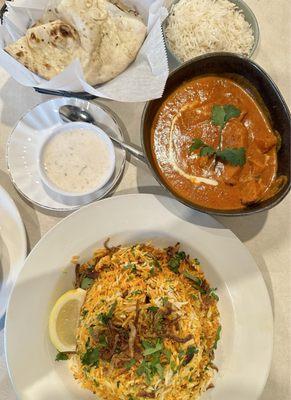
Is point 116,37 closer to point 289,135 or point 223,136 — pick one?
point 223,136

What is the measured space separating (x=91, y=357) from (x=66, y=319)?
0.17 metres

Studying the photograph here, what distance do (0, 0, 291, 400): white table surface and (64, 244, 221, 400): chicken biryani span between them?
0.26m

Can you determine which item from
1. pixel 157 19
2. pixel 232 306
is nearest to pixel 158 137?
pixel 157 19

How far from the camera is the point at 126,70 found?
5.88ft

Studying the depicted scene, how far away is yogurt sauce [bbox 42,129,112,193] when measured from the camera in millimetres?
1768

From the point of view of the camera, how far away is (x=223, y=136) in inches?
62.0

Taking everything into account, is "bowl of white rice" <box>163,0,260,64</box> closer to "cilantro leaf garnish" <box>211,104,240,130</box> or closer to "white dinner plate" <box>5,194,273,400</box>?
"cilantro leaf garnish" <box>211,104,240,130</box>

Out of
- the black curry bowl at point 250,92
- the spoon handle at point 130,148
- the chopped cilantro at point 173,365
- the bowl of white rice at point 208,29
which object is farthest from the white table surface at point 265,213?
the chopped cilantro at point 173,365

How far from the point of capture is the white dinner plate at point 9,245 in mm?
1726

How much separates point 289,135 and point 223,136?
220 mm

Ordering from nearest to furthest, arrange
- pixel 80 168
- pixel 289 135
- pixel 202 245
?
pixel 289 135 → pixel 202 245 → pixel 80 168

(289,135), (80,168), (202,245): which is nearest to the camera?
(289,135)

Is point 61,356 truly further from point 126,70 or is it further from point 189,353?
point 126,70

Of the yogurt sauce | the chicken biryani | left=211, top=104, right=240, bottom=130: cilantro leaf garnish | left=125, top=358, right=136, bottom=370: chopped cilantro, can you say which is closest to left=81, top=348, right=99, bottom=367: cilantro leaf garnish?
the chicken biryani
